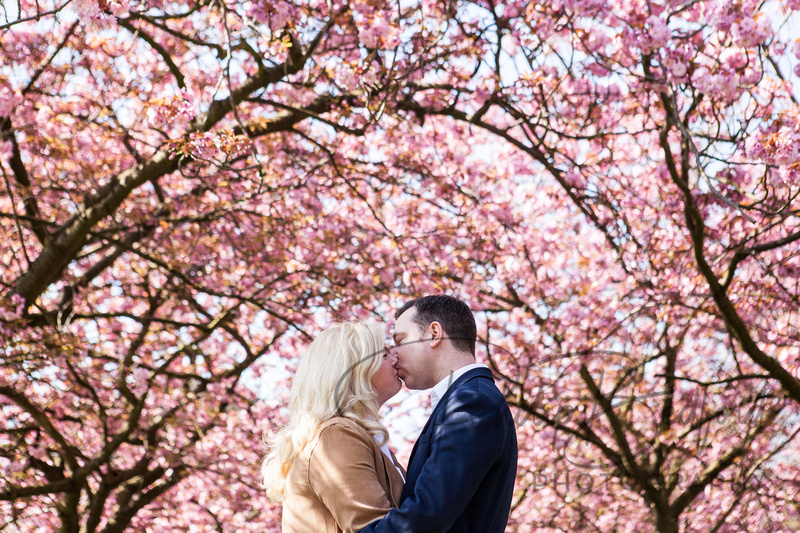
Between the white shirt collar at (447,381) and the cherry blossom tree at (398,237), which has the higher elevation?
the cherry blossom tree at (398,237)

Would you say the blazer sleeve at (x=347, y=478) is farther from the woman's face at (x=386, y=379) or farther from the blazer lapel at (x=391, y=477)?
the woman's face at (x=386, y=379)

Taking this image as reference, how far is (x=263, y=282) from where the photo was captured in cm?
744

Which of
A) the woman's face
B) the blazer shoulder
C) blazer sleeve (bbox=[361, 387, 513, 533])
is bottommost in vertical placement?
blazer sleeve (bbox=[361, 387, 513, 533])

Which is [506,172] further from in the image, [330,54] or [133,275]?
[133,275]

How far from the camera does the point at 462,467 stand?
1957 mm

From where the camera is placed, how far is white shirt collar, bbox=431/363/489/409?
225cm

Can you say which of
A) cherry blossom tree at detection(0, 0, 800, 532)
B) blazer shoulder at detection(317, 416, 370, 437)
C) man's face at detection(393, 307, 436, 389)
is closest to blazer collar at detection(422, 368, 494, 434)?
man's face at detection(393, 307, 436, 389)

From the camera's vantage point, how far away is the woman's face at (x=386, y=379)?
7.66ft

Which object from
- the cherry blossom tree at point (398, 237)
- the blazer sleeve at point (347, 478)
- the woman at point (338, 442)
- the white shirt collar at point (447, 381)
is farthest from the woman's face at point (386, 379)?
the cherry blossom tree at point (398, 237)

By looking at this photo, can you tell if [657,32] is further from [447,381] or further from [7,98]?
[7,98]

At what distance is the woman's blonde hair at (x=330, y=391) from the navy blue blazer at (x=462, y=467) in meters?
0.22

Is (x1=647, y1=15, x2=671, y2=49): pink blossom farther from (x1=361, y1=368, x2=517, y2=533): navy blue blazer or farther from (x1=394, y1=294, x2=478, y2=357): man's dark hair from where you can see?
(x1=361, y1=368, x2=517, y2=533): navy blue blazer

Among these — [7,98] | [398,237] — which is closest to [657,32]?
[398,237]

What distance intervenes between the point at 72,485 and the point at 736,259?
5148 millimetres
